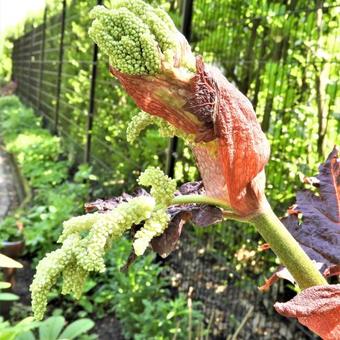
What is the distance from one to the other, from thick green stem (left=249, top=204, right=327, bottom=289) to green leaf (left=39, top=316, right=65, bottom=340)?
7.40 feet

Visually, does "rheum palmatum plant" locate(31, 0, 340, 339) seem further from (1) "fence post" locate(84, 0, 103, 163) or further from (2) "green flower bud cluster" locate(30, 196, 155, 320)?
(1) "fence post" locate(84, 0, 103, 163)

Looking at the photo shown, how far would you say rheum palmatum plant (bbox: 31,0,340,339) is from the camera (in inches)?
19.9

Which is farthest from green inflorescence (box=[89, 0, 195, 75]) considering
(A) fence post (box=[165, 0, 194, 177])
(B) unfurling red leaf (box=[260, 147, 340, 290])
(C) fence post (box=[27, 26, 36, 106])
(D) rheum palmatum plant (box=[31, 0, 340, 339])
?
(C) fence post (box=[27, 26, 36, 106])

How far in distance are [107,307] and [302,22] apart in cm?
236

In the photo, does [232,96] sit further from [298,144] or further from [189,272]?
[189,272]

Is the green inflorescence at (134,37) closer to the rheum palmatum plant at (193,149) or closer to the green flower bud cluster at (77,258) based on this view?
the rheum palmatum plant at (193,149)

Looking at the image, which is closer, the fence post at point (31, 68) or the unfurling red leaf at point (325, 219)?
the unfurling red leaf at point (325, 219)

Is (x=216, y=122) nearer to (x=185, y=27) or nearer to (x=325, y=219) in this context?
(x=325, y=219)

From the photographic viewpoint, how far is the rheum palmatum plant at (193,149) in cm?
51

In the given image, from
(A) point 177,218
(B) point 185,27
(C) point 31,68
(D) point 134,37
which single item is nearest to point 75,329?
(B) point 185,27

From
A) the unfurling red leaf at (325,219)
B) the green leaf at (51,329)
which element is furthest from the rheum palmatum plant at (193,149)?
the green leaf at (51,329)

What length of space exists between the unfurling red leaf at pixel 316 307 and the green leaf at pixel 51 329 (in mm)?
2299

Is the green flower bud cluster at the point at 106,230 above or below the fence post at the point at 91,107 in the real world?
above

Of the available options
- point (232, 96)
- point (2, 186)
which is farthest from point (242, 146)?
point (2, 186)
